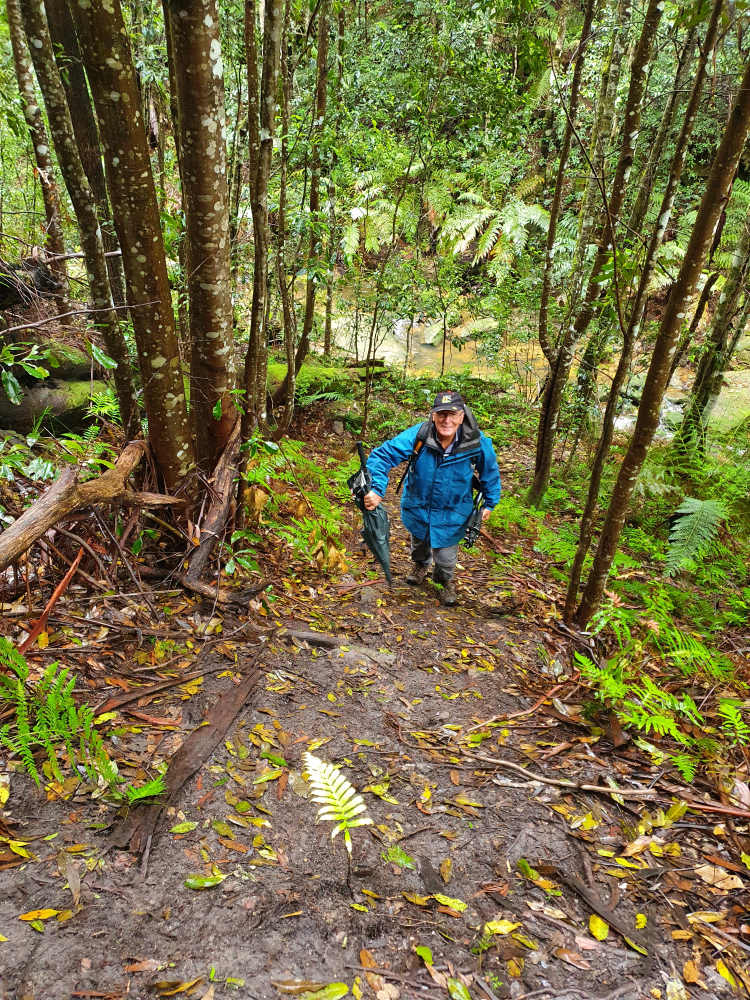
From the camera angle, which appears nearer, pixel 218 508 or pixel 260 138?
pixel 218 508

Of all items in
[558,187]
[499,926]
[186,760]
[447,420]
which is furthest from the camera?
[558,187]

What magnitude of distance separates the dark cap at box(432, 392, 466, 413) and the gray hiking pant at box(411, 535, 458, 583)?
53.3 inches

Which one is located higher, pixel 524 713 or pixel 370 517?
pixel 370 517

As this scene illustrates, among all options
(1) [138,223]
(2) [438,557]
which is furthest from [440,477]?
(1) [138,223]

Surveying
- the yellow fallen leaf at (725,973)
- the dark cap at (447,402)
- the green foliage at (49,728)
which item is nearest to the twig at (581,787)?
the yellow fallen leaf at (725,973)

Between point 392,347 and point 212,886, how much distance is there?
17807mm

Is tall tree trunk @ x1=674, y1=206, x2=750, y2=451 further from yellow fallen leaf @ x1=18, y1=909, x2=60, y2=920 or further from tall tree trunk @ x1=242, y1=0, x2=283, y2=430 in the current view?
yellow fallen leaf @ x1=18, y1=909, x2=60, y2=920

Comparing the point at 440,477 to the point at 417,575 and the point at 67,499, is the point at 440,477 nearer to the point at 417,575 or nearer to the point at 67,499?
the point at 417,575

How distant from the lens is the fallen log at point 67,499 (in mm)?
2436

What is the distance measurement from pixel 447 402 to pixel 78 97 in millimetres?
3958

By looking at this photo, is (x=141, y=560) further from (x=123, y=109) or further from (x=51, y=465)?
(x=123, y=109)

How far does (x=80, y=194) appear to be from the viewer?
4.08m

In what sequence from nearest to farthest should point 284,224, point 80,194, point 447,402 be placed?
1. point 80,194
2. point 447,402
3. point 284,224

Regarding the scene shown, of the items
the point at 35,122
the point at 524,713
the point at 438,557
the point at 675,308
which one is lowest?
the point at 438,557
